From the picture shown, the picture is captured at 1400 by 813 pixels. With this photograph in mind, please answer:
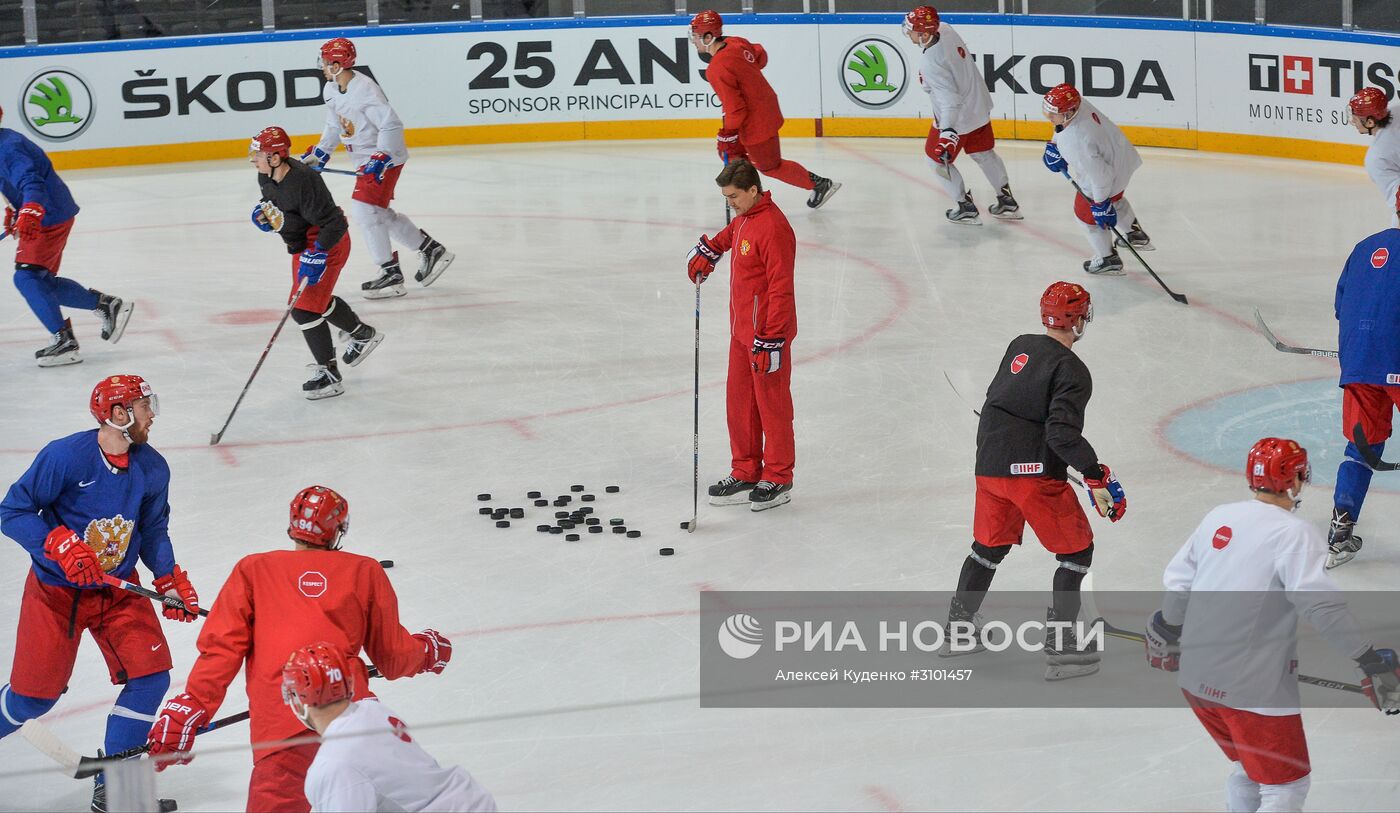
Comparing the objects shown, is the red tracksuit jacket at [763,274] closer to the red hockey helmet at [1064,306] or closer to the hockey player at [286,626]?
the red hockey helmet at [1064,306]

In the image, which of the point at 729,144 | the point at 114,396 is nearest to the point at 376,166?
the point at 729,144

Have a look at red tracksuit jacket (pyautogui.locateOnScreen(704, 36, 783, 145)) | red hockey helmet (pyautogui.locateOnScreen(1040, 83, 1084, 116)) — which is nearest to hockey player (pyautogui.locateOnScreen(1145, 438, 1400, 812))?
red hockey helmet (pyautogui.locateOnScreen(1040, 83, 1084, 116))

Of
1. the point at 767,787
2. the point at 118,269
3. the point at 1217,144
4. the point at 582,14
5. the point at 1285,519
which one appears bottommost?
the point at 767,787

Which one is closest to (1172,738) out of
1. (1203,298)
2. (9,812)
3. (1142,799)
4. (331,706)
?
(1142,799)

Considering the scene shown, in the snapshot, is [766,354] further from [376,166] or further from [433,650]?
[376,166]

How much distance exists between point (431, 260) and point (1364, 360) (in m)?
6.04

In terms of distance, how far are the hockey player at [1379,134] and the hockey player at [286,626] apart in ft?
17.5

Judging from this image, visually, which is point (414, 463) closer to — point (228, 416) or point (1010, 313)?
point (228, 416)

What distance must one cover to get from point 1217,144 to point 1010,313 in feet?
16.8

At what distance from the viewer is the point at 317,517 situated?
3.72m

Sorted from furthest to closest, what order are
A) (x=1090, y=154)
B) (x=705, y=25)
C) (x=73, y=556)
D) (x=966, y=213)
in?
1. (x=966, y=213)
2. (x=705, y=25)
3. (x=1090, y=154)
4. (x=73, y=556)

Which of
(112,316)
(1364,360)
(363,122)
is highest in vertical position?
(363,122)

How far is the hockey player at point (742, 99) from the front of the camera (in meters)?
10.8

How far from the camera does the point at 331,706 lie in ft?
10.2
